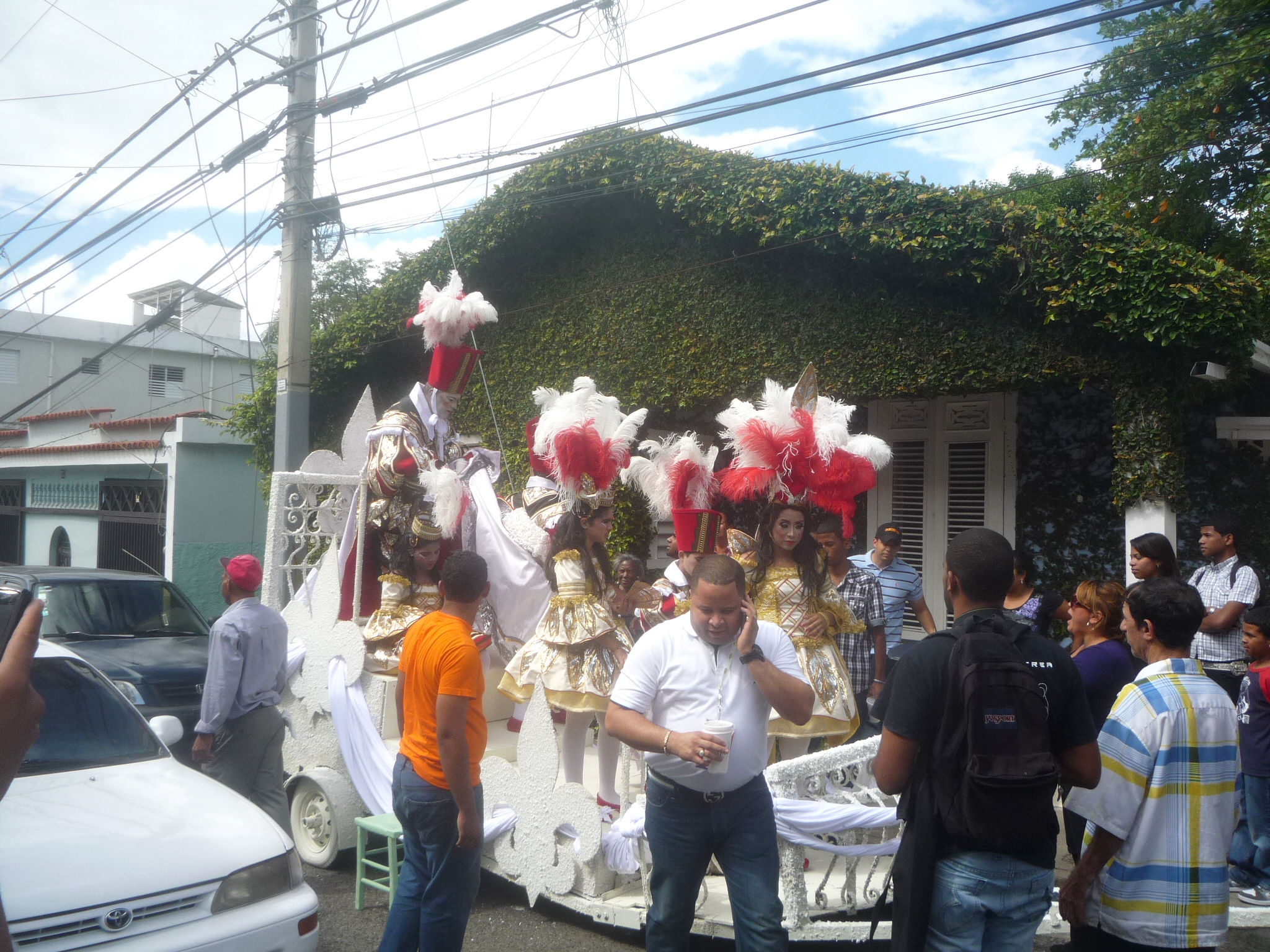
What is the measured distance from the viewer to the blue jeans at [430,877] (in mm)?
3346

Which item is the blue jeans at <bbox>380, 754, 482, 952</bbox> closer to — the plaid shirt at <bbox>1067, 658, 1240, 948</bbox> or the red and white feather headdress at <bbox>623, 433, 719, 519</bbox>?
the plaid shirt at <bbox>1067, 658, 1240, 948</bbox>

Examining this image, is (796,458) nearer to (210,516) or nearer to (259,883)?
(259,883)

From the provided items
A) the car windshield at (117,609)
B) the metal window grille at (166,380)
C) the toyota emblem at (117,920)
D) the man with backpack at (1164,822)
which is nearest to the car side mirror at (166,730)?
the toyota emblem at (117,920)

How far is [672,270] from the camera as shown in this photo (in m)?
9.27

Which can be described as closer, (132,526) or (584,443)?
(584,443)

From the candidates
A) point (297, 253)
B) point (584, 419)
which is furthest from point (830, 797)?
point (297, 253)

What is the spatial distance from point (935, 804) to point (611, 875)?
2350mm

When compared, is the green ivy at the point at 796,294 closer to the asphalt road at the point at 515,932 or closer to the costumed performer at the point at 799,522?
the costumed performer at the point at 799,522

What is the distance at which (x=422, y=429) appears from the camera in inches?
244

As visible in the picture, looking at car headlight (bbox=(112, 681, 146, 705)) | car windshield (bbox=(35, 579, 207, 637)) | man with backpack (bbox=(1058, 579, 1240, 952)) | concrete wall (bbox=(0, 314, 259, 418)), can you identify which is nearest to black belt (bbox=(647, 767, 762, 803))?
man with backpack (bbox=(1058, 579, 1240, 952))

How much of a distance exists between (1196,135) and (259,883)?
529 inches

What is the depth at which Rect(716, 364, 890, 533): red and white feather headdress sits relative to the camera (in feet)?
15.9

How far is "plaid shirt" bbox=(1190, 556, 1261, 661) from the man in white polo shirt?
12.4 feet

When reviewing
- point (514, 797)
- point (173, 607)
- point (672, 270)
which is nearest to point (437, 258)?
point (672, 270)
